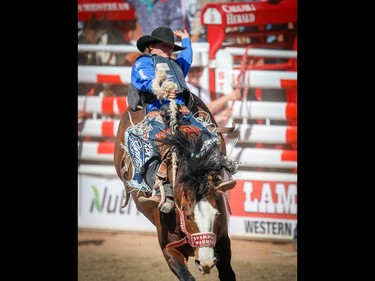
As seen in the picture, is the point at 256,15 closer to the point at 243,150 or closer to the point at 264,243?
the point at 243,150

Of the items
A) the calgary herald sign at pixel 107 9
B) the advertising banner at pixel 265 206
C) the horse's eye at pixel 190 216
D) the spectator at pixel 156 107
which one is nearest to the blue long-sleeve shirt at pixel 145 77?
the spectator at pixel 156 107

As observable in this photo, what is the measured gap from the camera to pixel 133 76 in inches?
204

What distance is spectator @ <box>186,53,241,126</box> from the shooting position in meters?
7.42

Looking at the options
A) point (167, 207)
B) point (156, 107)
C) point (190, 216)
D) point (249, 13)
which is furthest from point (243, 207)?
point (190, 216)

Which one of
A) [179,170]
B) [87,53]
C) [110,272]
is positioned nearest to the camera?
[179,170]

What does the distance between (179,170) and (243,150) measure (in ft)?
9.31

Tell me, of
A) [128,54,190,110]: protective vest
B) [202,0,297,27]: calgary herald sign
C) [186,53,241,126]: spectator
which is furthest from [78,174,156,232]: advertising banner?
[128,54,190,110]: protective vest

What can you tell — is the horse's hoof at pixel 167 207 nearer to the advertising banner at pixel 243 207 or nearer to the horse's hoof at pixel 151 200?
the horse's hoof at pixel 151 200

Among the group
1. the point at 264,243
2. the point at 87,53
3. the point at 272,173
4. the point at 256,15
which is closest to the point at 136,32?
the point at 87,53

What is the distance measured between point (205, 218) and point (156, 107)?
110 cm

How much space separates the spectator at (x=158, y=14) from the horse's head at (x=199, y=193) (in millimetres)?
2745

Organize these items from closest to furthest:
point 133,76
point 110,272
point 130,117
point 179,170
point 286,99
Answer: point 179,170
point 133,76
point 130,117
point 110,272
point 286,99

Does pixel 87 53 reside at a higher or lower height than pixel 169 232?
higher

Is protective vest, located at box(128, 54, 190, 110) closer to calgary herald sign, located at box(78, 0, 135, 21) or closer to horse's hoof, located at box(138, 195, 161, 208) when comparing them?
horse's hoof, located at box(138, 195, 161, 208)
